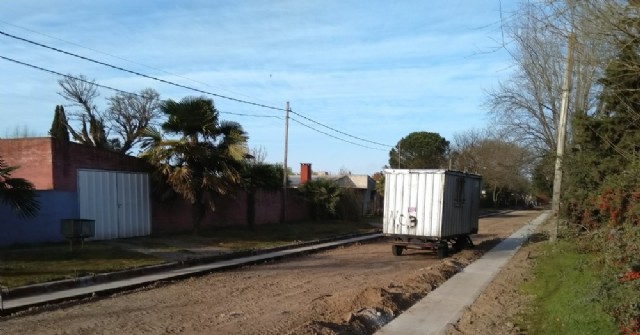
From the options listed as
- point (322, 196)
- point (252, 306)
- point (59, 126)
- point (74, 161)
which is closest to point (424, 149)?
point (322, 196)

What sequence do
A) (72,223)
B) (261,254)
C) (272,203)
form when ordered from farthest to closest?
(272,203)
(261,254)
(72,223)

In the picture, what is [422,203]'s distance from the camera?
1897cm

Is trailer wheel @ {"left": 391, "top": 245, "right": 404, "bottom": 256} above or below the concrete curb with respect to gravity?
below

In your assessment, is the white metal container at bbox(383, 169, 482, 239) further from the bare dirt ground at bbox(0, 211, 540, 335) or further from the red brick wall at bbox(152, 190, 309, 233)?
the red brick wall at bbox(152, 190, 309, 233)

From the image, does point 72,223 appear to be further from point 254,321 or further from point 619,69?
point 619,69

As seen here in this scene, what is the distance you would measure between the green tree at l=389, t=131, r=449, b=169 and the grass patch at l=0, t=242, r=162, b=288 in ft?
226

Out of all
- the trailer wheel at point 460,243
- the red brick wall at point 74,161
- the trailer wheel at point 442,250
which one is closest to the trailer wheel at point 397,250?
the trailer wheel at point 442,250

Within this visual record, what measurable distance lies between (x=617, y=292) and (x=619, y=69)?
12.0 feet

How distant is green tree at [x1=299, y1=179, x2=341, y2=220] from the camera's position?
34000 millimetres

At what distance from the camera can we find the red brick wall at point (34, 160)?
17.2 m

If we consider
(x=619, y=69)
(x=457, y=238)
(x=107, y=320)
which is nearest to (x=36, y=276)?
(x=107, y=320)

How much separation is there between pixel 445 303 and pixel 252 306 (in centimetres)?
356

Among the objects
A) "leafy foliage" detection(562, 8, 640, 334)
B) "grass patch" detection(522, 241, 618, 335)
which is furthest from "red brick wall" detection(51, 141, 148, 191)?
"leafy foliage" detection(562, 8, 640, 334)

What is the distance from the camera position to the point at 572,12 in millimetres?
8383
